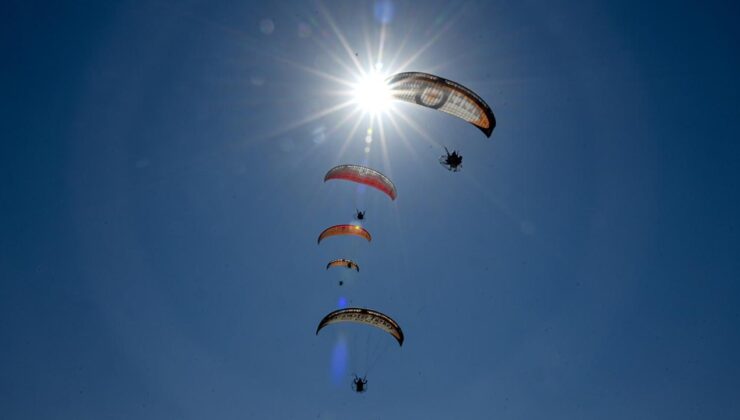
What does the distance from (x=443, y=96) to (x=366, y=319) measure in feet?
47.5

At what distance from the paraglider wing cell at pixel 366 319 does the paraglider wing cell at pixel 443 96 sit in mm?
12951

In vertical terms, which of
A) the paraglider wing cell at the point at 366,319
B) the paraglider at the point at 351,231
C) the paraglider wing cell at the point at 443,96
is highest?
the paraglider at the point at 351,231

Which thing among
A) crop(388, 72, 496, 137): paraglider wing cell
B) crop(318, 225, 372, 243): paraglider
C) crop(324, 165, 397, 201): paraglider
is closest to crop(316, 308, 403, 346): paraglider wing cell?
crop(318, 225, 372, 243): paraglider

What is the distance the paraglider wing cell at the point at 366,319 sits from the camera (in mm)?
27172

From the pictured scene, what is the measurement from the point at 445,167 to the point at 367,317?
34.6 ft

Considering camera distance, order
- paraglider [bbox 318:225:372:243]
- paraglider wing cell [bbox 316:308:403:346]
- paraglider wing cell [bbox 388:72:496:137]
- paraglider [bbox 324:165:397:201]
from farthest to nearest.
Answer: paraglider [bbox 318:225:372:243]
paraglider [bbox 324:165:397:201]
paraglider wing cell [bbox 316:308:403:346]
paraglider wing cell [bbox 388:72:496:137]

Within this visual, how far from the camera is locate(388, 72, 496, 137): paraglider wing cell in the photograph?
20.6m

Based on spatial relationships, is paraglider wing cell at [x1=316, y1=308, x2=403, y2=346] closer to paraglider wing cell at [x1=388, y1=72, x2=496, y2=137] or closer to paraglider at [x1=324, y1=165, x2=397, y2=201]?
paraglider at [x1=324, y1=165, x2=397, y2=201]

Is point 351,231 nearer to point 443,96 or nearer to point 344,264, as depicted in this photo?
point 344,264

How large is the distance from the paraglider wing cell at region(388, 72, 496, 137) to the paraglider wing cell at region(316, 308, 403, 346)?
13.0 metres

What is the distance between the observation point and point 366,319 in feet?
89.8

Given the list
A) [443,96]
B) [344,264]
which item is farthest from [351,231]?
[443,96]

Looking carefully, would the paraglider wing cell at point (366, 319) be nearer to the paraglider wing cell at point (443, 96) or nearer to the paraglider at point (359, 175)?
the paraglider at point (359, 175)

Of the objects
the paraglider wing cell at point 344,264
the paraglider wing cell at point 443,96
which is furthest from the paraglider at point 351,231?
the paraglider wing cell at point 443,96
